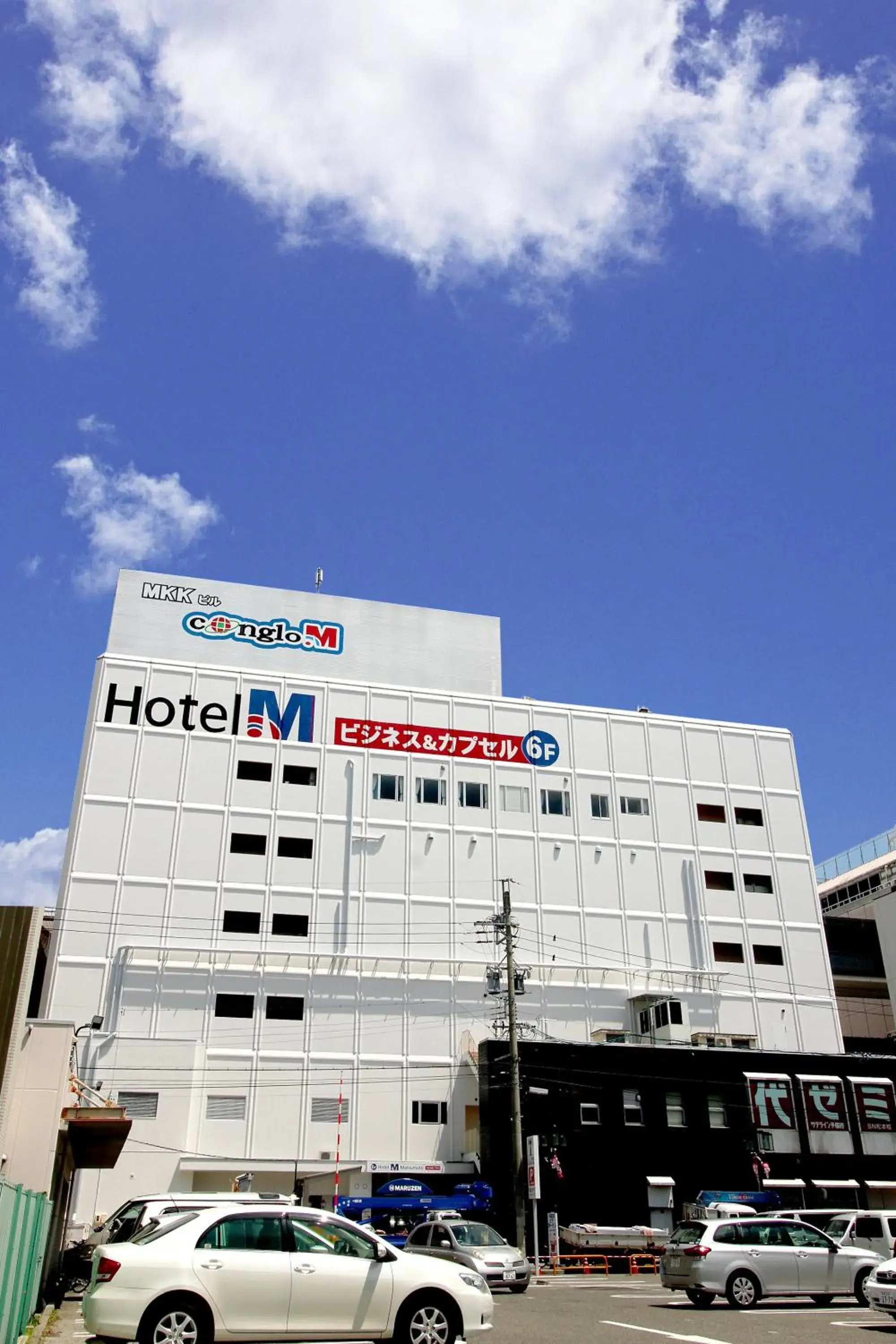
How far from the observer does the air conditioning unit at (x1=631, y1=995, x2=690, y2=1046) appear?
49562 millimetres

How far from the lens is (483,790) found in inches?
2213

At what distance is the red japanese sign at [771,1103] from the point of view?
154 ft

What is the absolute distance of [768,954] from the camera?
5697 centimetres

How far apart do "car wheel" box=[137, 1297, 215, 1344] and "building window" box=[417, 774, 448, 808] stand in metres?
43.9

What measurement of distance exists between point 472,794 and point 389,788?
14.6ft

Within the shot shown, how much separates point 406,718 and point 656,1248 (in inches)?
1070

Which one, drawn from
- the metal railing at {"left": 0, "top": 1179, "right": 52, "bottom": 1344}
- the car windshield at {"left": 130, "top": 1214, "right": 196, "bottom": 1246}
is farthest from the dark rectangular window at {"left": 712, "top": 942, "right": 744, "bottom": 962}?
the car windshield at {"left": 130, "top": 1214, "right": 196, "bottom": 1246}

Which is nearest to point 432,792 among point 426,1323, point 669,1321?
point 669,1321

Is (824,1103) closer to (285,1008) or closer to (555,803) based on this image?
(555,803)

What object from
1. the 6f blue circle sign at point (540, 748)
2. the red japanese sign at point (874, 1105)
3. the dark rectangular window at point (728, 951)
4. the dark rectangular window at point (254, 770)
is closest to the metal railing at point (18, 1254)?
the dark rectangular window at point (254, 770)

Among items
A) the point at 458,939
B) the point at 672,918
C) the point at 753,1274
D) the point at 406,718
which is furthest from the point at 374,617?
the point at 753,1274

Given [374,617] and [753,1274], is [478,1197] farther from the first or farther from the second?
[374,617]

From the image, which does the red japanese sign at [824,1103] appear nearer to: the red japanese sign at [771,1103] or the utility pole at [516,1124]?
the red japanese sign at [771,1103]

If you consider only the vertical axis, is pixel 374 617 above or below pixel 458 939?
above
